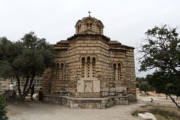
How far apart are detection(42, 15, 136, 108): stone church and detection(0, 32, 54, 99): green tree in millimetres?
2356

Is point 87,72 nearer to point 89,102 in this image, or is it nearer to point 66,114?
point 89,102

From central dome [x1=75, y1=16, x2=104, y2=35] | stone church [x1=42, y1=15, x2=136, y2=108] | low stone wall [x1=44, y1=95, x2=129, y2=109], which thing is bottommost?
low stone wall [x1=44, y1=95, x2=129, y2=109]

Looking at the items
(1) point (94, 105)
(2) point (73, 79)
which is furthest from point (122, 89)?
(2) point (73, 79)

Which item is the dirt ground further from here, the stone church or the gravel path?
the stone church

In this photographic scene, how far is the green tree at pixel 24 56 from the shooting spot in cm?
1276

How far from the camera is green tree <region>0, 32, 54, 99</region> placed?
1276 cm

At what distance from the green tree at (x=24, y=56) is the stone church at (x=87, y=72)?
2.36 metres

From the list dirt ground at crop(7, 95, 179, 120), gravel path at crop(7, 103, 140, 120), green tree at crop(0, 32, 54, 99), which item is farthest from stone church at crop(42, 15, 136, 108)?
green tree at crop(0, 32, 54, 99)

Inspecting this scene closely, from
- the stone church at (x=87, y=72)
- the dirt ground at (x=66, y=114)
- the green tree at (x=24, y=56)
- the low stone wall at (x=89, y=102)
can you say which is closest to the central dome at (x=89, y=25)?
the stone church at (x=87, y=72)

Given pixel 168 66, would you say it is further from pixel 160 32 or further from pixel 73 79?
pixel 73 79

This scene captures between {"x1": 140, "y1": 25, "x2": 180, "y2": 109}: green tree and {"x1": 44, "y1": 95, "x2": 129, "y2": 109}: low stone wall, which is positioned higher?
{"x1": 140, "y1": 25, "x2": 180, "y2": 109}: green tree

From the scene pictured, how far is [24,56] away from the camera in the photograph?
1312cm

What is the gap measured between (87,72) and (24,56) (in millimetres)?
6009

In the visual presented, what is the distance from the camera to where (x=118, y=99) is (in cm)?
1609
